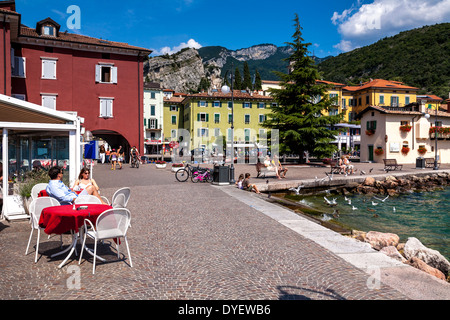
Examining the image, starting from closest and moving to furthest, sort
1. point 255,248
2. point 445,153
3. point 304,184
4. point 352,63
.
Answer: point 255,248, point 304,184, point 445,153, point 352,63

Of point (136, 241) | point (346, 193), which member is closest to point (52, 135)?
point (136, 241)

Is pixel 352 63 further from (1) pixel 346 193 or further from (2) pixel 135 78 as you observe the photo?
(1) pixel 346 193

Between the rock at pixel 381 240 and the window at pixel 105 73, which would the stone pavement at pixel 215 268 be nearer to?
the rock at pixel 381 240

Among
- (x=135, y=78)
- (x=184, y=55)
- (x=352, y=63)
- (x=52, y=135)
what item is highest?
(x=184, y=55)

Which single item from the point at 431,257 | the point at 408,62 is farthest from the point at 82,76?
the point at 408,62

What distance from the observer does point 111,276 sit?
4641mm

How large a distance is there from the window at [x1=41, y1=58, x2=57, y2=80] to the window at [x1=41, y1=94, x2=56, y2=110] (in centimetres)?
156

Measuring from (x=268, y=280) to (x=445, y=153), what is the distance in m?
41.4

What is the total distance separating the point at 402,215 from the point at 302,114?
1887cm

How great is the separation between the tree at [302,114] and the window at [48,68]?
61.7 feet

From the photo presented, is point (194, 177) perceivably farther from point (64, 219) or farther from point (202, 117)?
point (202, 117)

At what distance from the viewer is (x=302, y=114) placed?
1258 inches

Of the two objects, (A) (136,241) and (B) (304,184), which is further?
(B) (304,184)

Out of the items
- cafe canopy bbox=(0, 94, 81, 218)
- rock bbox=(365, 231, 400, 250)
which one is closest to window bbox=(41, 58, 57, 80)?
cafe canopy bbox=(0, 94, 81, 218)
